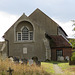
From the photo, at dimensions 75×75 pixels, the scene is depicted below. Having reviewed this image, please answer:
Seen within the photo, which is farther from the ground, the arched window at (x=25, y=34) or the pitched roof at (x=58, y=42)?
the arched window at (x=25, y=34)

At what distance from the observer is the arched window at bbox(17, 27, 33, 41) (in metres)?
44.5

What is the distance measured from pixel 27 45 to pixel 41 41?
296 cm

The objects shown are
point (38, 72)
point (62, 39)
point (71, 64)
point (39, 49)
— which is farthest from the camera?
point (62, 39)

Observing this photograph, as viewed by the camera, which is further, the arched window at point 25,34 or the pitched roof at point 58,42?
the pitched roof at point 58,42

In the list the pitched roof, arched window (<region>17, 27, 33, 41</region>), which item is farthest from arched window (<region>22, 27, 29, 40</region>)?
the pitched roof

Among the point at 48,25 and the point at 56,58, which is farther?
the point at 48,25

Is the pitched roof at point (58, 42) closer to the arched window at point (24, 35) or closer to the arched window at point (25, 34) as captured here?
the arched window at point (24, 35)

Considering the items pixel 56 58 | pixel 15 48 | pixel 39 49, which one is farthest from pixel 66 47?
pixel 15 48

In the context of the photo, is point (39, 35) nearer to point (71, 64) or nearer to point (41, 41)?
point (41, 41)

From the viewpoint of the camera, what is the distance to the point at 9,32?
44.9m

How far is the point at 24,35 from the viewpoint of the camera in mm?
44688

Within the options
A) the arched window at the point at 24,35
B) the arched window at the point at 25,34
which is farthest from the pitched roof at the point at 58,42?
the arched window at the point at 25,34

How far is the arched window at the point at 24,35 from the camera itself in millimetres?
44500

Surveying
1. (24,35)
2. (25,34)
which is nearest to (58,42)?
(25,34)
